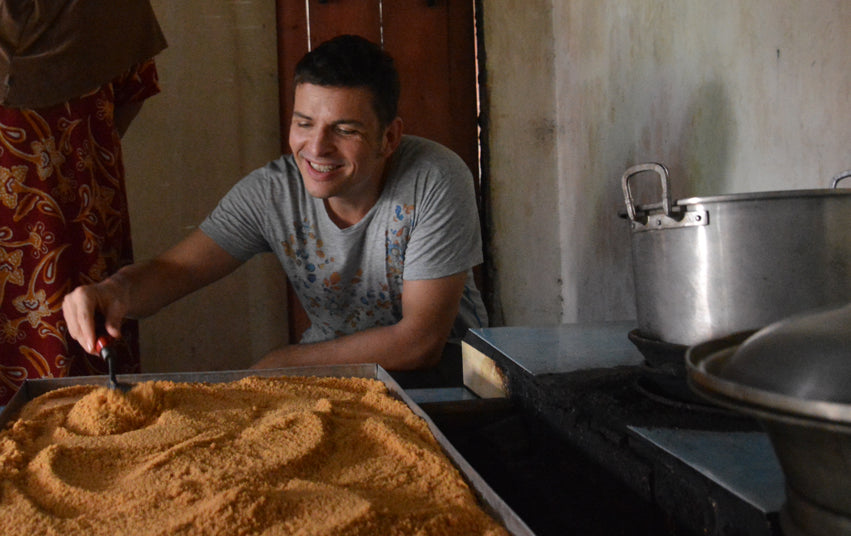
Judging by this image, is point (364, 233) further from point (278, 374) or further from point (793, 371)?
point (793, 371)

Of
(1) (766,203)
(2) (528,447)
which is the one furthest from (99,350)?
(1) (766,203)

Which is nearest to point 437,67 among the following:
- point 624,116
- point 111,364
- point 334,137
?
point 624,116

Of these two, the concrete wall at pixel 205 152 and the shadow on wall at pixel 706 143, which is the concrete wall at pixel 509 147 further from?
the shadow on wall at pixel 706 143

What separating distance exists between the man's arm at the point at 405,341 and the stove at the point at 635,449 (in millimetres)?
524

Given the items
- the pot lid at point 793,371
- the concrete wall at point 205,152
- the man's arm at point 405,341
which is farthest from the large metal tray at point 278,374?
the concrete wall at point 205,152

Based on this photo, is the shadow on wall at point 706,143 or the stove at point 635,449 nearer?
the stove at point 635,449

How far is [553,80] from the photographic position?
8.86ft

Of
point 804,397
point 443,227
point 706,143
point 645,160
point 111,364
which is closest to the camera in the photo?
point 804,397

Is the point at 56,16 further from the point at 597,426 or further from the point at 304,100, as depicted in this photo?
the point at 597,426

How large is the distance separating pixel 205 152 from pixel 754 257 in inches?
90.4

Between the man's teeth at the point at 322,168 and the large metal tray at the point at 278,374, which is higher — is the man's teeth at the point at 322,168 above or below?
above

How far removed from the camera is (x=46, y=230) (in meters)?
1.62

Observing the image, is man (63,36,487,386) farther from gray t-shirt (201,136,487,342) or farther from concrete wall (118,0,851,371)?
concrete wall (118,0,851,371)

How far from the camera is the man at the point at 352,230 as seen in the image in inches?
65.8
